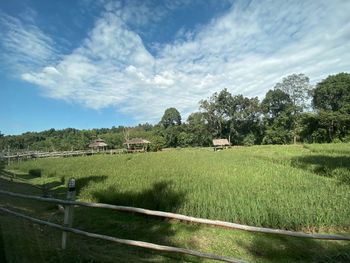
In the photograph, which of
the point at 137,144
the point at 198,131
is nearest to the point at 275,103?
the point at 198,131

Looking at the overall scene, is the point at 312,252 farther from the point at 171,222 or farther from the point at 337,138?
the point at 337,138

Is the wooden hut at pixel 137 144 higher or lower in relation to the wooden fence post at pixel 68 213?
higher

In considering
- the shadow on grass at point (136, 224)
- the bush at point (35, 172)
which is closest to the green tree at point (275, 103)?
the bush at point (35, 172)

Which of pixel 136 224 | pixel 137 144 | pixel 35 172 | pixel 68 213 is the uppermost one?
pixel 137 144

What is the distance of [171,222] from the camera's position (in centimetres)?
668

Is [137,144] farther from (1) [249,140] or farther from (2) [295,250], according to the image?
(2) [295,250]

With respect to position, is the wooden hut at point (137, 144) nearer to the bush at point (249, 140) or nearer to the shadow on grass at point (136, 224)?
the bush at point (249, 140)

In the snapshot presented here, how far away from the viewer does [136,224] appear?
6562mm

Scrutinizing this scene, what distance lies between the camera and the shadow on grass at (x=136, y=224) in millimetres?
4766

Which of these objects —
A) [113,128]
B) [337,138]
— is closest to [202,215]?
[337,138]

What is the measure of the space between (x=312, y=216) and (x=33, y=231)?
18.9ft

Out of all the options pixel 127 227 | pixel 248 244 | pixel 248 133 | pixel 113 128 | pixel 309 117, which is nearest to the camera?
pixel 248 244

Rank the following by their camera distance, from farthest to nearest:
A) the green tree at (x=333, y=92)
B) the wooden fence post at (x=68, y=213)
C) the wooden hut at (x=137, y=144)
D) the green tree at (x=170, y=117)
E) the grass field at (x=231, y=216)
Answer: the green tree at (x=170, y=117), the wooden hut at (x=137, y=144), the green tree at (x=333, y=92), the grass field at (x=231, y=216), the wooden fence post at (x=68, y=213)

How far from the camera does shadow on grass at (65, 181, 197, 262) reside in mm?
4766
